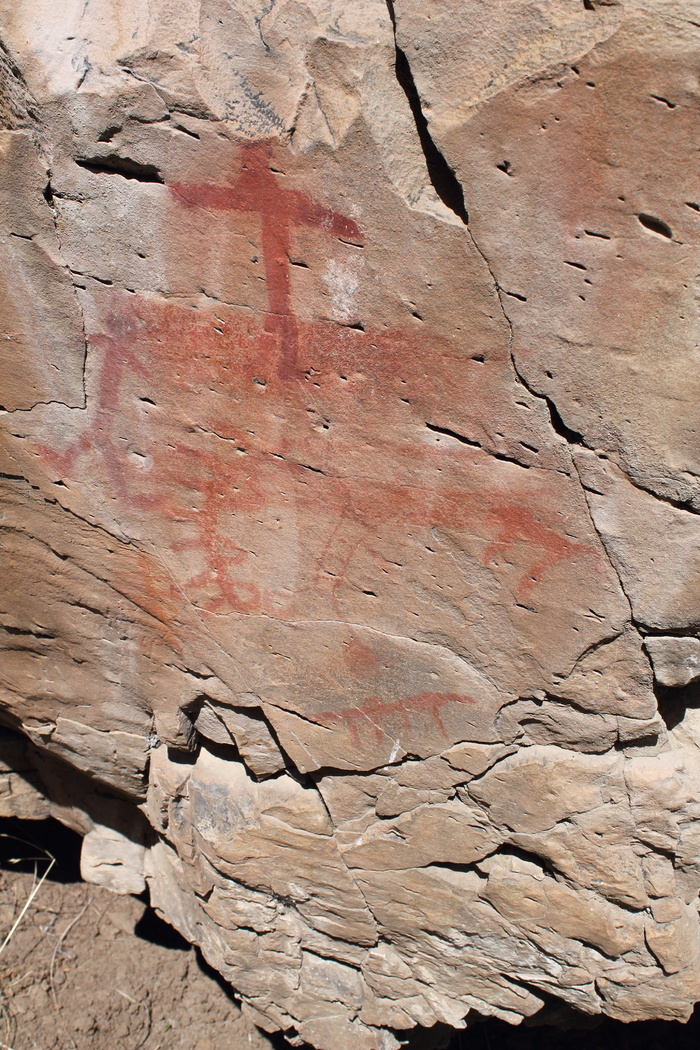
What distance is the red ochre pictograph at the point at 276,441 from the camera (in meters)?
1.19

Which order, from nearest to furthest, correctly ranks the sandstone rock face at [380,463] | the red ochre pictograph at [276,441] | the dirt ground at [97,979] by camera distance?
1. the sandstone rock face at [380,463]
2. the red ochre pictograph at [276,441]
3. the dirt ground at [97,979]

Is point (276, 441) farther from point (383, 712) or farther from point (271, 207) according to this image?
point (383, 712)

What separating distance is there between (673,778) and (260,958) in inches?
45.9

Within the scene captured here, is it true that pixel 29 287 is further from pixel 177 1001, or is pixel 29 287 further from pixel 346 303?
pixel 177 1001

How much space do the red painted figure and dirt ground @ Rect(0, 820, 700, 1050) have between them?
6.61ft

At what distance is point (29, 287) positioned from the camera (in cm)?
131

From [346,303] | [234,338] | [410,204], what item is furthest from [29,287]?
[410,204]

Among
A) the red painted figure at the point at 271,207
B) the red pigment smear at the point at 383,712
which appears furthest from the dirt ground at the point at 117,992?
the red painted figure at the point at 271,207

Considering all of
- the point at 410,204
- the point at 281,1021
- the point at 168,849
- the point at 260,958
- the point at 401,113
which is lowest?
the point at 281,1021

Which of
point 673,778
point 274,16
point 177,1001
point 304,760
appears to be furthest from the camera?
point 177,1001

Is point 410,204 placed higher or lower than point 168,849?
higher

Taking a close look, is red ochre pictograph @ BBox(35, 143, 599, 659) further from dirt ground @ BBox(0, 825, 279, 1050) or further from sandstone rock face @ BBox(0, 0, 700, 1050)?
dirt ground @ BBox(0, 825, 279, 1050)

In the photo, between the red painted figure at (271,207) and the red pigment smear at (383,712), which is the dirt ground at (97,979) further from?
the red painted figure at (271,207)

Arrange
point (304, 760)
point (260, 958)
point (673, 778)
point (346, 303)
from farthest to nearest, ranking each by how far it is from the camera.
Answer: point (260, 958)
point (304, 760)
point (673, 778)
point (346, 303)
